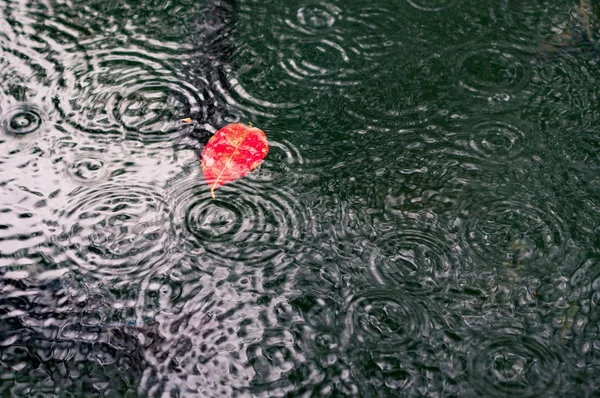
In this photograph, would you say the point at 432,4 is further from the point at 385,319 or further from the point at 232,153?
the point at 385,319

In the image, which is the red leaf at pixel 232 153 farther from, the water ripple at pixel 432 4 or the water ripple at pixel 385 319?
the water ripple at pixel 432 4

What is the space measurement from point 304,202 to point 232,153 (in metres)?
0.29

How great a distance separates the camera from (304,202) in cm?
224

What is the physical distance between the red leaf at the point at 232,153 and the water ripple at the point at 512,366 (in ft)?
2.89

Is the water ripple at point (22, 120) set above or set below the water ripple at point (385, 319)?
above

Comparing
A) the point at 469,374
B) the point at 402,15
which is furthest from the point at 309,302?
the point at 402,15

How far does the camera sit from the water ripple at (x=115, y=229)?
213cm

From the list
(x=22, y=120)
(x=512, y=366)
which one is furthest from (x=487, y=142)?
(x=22, y=120)

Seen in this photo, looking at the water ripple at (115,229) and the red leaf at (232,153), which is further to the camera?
the red leaf at (232,153)

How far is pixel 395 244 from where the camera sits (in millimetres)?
2156

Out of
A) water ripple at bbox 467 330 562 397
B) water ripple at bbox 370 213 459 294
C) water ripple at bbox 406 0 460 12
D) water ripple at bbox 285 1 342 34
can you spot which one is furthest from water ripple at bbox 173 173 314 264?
water ripple at bbox 406 0 460 12

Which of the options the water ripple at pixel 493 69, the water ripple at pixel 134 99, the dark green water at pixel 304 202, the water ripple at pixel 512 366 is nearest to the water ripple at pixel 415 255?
the dark green water at pixel 304 202

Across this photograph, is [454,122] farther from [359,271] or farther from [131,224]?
[131,224]

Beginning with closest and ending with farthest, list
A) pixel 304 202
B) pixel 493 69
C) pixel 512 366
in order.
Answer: pixel 512 366
pixel 304 202
pixel 493 69
